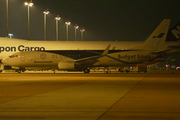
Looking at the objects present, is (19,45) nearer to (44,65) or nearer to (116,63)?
(44,65)

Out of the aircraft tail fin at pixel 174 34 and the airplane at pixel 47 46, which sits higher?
the aircraft tail fin at pixel 174 34

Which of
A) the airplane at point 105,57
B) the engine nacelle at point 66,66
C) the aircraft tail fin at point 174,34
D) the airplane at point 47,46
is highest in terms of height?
the aircraft tail fin at point 174,34

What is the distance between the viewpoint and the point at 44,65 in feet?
125

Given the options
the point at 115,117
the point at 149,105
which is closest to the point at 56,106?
the point at 115,117

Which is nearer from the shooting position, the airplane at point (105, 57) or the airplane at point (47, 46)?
the airplane at point (105, 57)

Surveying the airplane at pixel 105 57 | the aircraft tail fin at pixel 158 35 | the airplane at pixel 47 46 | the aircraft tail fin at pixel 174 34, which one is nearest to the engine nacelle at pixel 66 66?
the airplane at pixel 105 57

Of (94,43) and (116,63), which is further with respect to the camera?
(94,43)

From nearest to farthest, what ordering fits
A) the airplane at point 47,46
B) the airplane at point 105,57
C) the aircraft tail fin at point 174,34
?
the airplane at point 105,57 < the aircraft tail fin at point 174,34 < the airplane at point 47,46

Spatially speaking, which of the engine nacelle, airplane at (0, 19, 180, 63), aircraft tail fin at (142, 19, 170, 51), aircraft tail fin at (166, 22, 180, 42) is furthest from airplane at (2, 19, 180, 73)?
airplane at (0, 19, 180, 63)

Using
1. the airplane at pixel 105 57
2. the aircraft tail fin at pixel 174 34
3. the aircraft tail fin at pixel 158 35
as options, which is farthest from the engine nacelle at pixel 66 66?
the aircraft tail fin at pixel 174 34

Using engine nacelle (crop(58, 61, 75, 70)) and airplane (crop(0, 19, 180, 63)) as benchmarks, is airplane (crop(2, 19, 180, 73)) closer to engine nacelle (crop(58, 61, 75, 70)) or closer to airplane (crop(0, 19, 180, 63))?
engine nacelle (crop(58, 61, 75, 70))

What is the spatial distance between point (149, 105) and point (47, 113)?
3.76 metres

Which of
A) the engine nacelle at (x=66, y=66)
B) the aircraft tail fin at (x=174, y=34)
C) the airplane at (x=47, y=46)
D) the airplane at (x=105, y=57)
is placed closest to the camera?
the engine nacelle at (x=66, y=66)

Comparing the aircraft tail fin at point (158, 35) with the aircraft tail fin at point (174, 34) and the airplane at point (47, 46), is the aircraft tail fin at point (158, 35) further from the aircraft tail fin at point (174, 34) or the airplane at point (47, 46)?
the airplane at point (47, 46)
